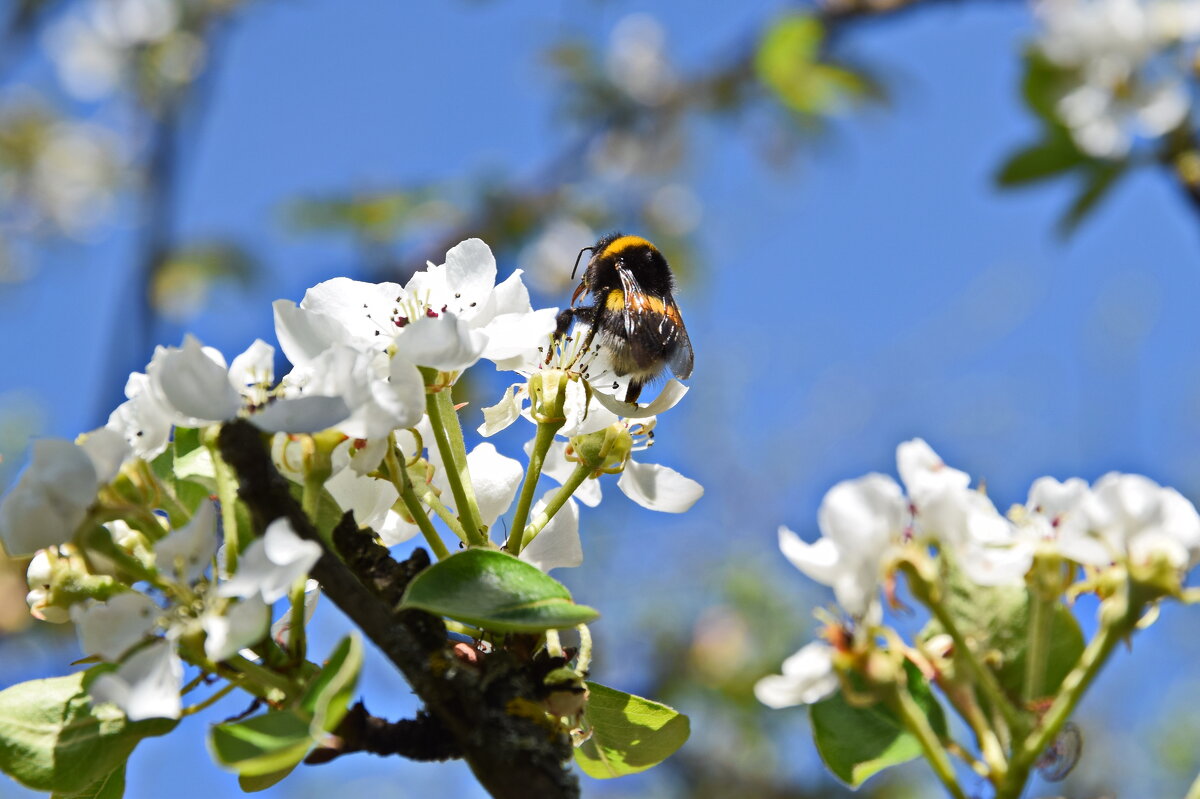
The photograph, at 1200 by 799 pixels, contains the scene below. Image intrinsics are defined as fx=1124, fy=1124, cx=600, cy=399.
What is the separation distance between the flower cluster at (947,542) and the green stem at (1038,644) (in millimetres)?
32

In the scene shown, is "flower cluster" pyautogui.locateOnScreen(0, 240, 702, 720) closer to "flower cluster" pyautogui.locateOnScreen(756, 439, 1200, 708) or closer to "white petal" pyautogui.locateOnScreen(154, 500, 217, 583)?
"white petal" pyautogui.locateOnScreen(154, 500, 217, 583)

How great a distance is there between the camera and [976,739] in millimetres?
997

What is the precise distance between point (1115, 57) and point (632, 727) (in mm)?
3238

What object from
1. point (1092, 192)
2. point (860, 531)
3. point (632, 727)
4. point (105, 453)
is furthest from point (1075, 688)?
Result: point (1092, 192)

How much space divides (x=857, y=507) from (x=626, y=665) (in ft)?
18.1

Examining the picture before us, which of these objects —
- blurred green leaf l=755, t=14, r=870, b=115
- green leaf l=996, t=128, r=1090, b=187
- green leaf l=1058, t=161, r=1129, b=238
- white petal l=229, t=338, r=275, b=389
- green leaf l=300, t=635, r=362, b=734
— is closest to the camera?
green leaf l=300, t=635, r=362, b=734

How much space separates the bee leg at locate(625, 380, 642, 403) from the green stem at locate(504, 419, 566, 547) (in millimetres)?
148

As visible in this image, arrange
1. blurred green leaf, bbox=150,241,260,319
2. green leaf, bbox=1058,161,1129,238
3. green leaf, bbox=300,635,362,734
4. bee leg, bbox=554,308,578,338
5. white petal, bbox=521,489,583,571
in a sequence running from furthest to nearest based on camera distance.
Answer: blurred green leaf, bbox=150,241,260,319
green leaf, bbox=1058,161,1129,238
bee leg, bbox=554,308,578,338
white petal, bbox=521,489,583,571
green leaf, bbox=300,635,362,734

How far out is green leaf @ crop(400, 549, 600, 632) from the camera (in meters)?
0.93

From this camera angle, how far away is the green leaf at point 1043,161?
345 cm

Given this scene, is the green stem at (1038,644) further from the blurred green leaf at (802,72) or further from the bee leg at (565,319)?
the blurred green leaf at (802,72)

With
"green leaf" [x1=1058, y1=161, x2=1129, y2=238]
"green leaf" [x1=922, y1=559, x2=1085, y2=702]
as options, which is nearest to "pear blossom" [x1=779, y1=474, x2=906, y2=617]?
"green leaf" [x1=922, y1=559, x2=1085, y2=702]

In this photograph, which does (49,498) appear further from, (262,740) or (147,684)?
(262,740)

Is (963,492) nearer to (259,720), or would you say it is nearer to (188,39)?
(259,720)
